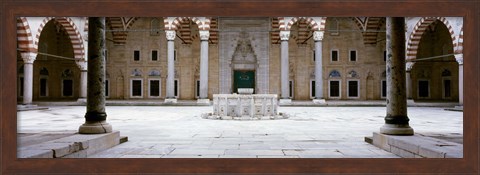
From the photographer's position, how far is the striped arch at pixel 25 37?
487 inches

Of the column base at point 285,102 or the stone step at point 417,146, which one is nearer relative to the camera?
the stone step at point 417,146

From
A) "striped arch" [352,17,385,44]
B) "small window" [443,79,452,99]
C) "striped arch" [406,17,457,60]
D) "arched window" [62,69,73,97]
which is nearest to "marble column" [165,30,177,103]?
"arched window" [62,69,73,97]

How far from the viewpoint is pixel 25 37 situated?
12.6m

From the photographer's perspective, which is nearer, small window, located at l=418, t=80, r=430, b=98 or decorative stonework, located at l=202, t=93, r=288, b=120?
decorative stonework, located at l=202, t=93, r=288, b=120

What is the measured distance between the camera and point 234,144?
14.7ft

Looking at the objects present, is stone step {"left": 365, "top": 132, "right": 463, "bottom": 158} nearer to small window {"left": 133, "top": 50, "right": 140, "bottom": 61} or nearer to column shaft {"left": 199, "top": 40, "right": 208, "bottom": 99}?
column shaft {"left": 199, "top": 40, "right": 208, "bottom": 99}

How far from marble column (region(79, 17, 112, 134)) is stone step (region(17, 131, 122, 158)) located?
0.17 metres

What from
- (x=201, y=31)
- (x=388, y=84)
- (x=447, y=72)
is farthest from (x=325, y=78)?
(x=388, y=84)

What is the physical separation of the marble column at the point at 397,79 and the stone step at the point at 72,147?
11.4 ft

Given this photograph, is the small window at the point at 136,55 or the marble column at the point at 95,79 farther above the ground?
the small window at the point at 136,55

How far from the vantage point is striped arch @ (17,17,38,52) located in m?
12.4

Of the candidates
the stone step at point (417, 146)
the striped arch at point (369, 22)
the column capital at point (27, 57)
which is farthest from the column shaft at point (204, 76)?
the stone step at point (417, 146)

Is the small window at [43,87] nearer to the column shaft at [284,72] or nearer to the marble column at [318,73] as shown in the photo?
the column shaft at [284,72]
